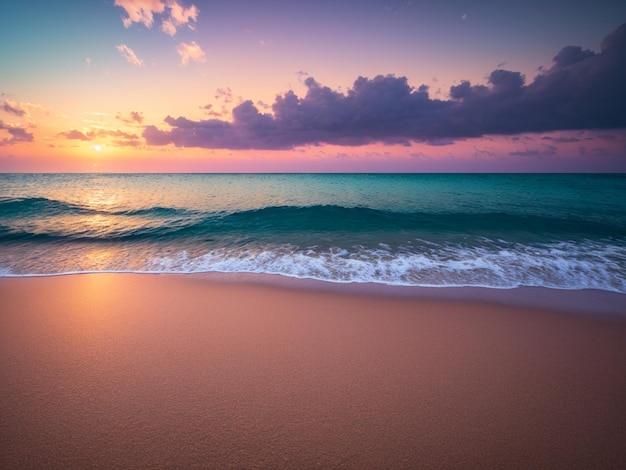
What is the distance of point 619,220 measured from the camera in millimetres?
16891

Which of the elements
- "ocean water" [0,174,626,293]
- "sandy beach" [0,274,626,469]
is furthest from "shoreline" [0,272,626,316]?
"ocean water" [0,174,626,293]

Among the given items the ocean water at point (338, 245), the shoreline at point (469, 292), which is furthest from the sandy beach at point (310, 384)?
the ocean water at point (338, 245)

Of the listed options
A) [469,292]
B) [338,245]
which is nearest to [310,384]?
[469,292]

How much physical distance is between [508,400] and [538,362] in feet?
3.92

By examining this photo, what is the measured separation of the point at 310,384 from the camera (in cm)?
332

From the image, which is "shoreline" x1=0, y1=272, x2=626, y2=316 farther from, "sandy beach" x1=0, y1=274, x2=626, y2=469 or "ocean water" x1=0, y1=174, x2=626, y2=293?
"ocean water" x1=0, y1=174, x2=626, y2=293

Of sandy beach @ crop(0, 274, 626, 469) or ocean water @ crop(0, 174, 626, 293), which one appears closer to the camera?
sandy beach @ crop(0, 274, 626, 469)

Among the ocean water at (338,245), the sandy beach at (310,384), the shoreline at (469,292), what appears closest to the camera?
the sandy beach at (310,384)

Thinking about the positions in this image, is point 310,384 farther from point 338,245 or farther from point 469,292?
point 338,245

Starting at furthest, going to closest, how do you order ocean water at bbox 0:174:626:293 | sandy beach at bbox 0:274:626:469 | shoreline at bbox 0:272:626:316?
ocean water at bbox 0:174:626:293 < shoreline at bbox 0:272:626:316 < sandy beach at bbox 0:274:626:469

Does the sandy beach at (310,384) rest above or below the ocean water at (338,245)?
above

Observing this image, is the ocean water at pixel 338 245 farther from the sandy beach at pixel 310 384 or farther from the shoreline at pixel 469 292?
the sandy beach at pixel 310 384

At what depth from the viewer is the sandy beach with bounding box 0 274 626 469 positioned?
250 cm

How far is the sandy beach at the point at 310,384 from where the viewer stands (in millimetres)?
2502
